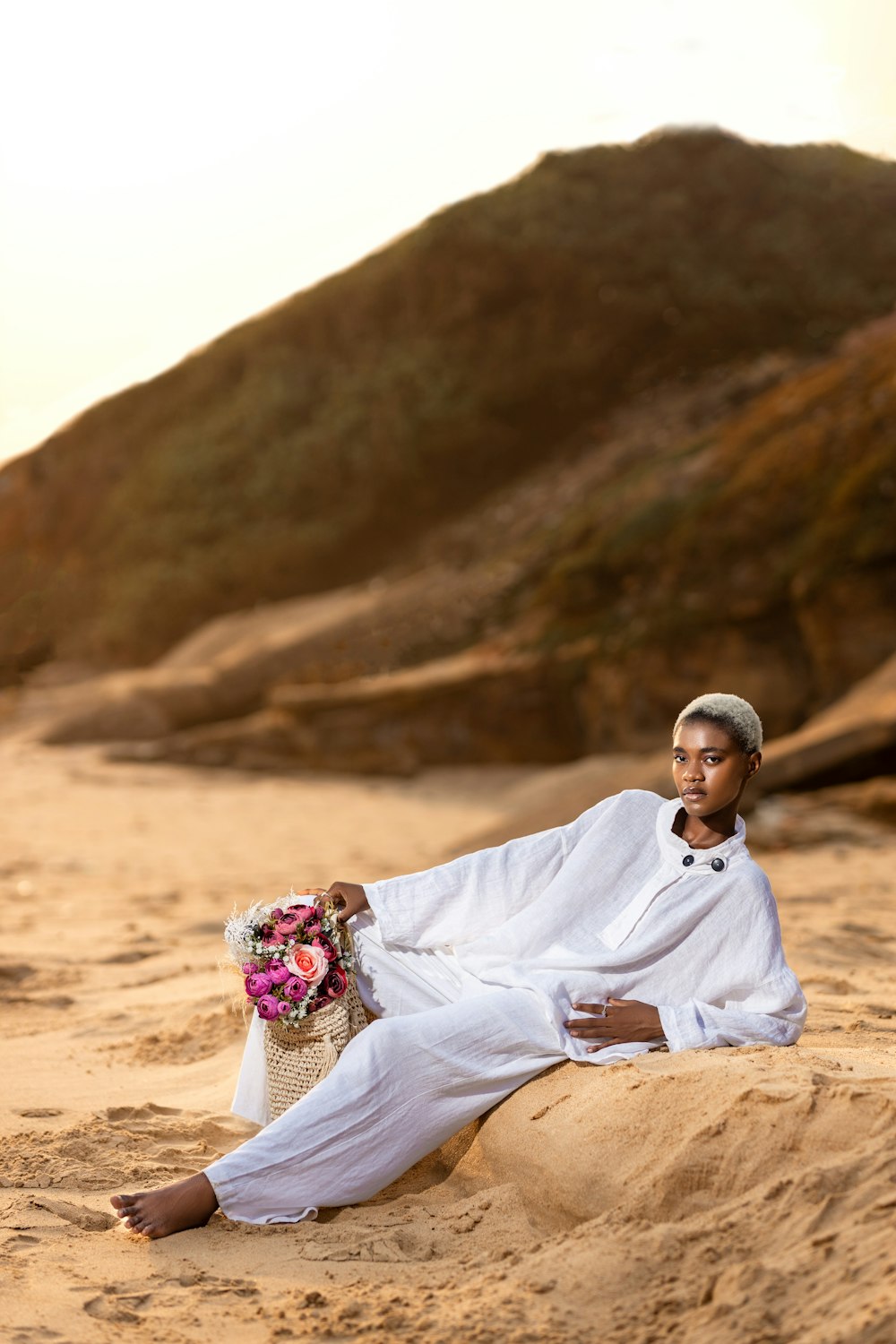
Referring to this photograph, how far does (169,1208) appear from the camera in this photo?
2.56 metres

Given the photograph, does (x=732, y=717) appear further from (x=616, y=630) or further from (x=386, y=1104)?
(x=616, y=630)

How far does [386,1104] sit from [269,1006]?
1.18 ft

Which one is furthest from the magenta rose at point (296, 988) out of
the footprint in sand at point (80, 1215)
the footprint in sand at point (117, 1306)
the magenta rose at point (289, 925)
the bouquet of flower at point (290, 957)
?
the footprint in sand at point (117, 1306)

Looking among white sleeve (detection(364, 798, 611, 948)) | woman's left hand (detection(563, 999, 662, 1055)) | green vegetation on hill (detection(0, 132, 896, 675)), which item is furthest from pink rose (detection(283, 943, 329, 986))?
green vegetation on hill (detection(0, 132, 896, 675))

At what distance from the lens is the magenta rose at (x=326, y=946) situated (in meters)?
2.91

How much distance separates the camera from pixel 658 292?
21.3 meters

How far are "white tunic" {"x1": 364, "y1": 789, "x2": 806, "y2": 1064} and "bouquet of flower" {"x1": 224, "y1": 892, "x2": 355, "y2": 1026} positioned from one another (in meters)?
0.17

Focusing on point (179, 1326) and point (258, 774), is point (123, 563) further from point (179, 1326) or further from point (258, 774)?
point (179, 1326)

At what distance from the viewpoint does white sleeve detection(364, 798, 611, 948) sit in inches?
120

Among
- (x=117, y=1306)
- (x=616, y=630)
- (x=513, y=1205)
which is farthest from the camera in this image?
(x=616, y=630)

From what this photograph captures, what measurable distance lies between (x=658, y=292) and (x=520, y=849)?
19.8 metres

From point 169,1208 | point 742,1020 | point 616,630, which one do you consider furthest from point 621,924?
point 616,630

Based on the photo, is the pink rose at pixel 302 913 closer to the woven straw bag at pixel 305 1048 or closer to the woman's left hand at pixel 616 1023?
the woven straw bag at pixel 305 1048

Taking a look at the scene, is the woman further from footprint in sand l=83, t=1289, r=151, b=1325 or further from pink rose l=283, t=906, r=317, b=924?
footprint in sand l=83, t=1289, r=151, b=1325
